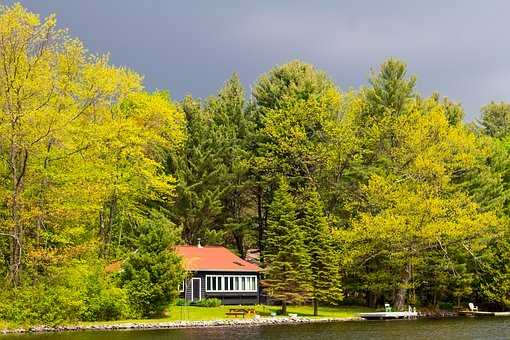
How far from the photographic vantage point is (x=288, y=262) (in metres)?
46.1

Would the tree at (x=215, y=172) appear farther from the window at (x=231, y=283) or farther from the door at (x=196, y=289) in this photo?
the door at (x=196, y=289)

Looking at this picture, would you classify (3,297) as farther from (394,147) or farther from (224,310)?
(394,147)

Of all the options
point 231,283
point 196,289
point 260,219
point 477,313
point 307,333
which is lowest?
point 307,333

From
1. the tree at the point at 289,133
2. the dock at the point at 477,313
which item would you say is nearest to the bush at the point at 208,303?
the tree at the point at 289,133

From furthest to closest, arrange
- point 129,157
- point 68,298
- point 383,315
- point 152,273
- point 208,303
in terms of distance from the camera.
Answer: point 208,303 → point 383,315 → point 129,157 → point 152,273 → point 68,298

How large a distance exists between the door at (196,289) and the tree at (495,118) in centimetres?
5081

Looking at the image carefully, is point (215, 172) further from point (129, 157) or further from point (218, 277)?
point (129, 157)

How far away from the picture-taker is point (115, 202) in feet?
157

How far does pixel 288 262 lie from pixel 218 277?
24.2 feet

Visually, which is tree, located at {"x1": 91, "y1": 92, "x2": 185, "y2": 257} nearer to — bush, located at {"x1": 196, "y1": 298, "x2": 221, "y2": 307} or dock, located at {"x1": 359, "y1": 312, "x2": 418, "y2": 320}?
bush, located at {"x1": 196, "y1": 298, "x2": 221, "y2": 307}

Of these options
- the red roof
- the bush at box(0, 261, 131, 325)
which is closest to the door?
the red roof

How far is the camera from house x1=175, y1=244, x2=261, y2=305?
4997 cm

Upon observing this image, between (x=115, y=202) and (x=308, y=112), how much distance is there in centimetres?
1811

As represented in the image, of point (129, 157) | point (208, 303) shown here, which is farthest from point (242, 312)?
point (129, 157)
